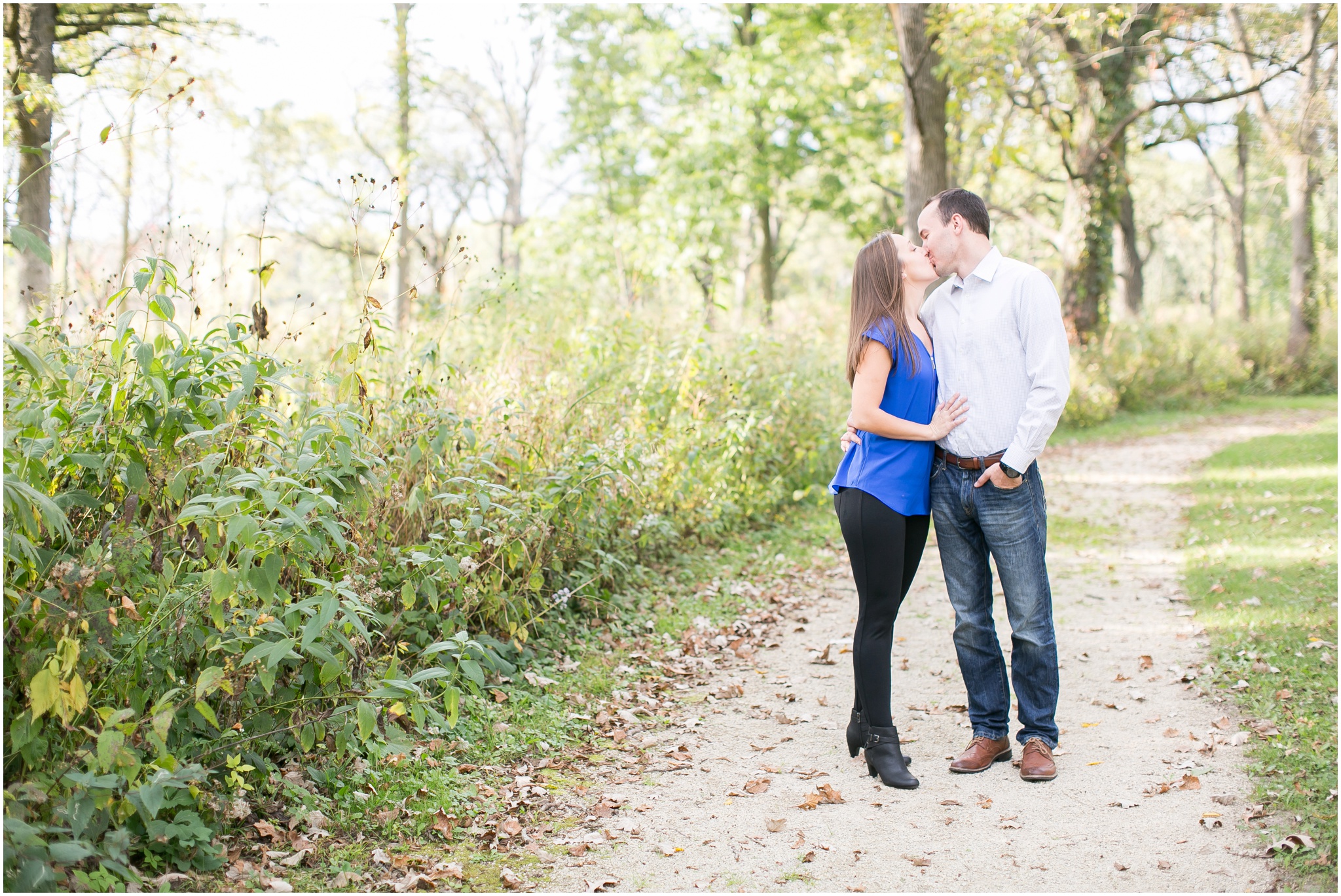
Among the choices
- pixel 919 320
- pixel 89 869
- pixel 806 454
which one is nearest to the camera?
pixel 89 869

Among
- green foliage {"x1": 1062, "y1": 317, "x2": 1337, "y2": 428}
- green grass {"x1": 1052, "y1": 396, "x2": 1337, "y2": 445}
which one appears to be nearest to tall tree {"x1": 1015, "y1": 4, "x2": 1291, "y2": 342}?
green foliage {"x1": 1062, "y1": 317, "x2": 1337, "y2": 428}

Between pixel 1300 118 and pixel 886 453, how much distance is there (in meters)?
19.3

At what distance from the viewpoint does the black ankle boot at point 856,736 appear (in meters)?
3.98

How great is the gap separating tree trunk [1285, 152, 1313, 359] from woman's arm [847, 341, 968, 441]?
2142 centimetres

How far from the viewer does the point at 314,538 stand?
10.3 feet

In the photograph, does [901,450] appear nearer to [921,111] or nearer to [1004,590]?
[1004,590]

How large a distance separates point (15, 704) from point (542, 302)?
6811 millimetres

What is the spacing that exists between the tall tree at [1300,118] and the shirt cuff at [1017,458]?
12.7 m

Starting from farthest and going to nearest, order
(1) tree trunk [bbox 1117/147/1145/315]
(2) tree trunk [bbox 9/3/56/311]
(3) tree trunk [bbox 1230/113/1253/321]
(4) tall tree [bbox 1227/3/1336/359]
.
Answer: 1. (3) tree trunk [bbox 1230/113/1253/321]
2. (1) tree trunk [bbox 1117/147/1145/315]
3. (4) tall tree [bbox 1227/3/1336/359]
4. (2) tree trunk [bbox 9/3/56/311]

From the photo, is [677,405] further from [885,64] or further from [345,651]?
[885,64]

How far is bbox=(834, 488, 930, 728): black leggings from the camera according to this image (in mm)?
3762

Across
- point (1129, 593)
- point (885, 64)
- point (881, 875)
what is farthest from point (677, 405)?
point (885, 64)

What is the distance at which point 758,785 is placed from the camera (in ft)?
12.8

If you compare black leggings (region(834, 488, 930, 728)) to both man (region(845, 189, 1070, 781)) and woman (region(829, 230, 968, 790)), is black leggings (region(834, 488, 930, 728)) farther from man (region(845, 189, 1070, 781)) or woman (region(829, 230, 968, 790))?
man (region(845, 189, 1070, 781))
